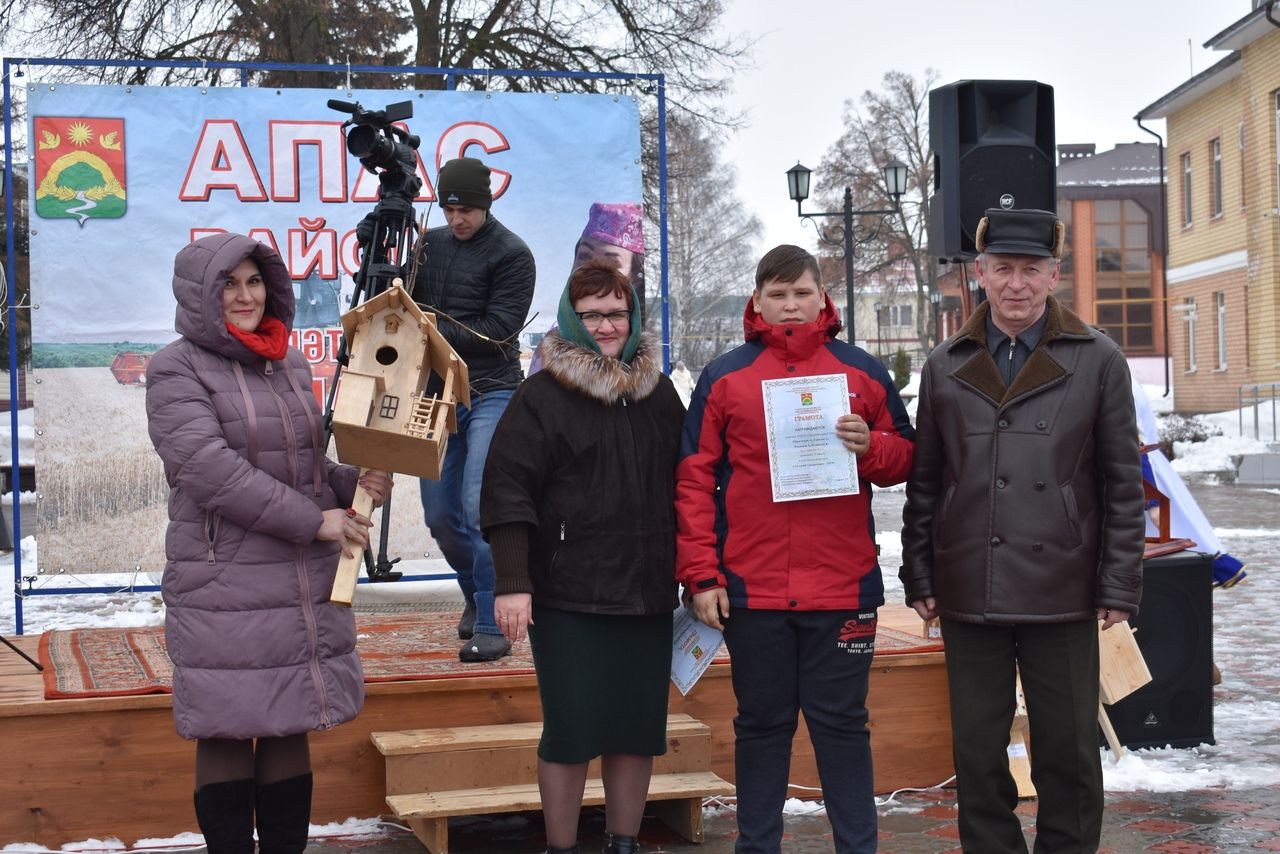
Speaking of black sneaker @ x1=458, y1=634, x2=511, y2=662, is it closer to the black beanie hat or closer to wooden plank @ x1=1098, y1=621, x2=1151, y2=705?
the black beanie hat

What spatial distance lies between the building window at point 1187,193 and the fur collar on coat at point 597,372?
112ft

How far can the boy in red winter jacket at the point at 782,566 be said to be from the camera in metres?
3.77

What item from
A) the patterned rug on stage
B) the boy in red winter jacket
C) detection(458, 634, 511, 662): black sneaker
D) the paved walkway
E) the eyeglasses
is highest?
the eyeglasses

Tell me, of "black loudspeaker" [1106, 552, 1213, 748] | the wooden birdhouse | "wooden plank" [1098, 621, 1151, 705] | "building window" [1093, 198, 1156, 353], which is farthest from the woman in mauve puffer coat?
"building window" [1093, 198, 1156, 353]

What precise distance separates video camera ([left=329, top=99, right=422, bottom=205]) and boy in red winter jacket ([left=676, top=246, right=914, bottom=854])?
1533 mm

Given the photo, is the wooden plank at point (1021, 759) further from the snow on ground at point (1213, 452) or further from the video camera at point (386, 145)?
the snow on ground at point (1213, 452)

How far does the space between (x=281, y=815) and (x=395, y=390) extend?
1194 millimetres

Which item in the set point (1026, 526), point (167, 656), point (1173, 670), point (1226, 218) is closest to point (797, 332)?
point (1026, 526)

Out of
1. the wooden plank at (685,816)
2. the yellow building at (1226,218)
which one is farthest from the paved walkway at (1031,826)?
the yellow building at (1226,218)

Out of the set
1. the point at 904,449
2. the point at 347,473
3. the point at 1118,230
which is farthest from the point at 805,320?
the point at 1118,230

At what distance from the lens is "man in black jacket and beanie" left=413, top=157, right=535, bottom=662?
5.23m

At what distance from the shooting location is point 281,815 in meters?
3.79

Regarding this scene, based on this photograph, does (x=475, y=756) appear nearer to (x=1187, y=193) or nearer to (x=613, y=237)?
(x=613, y=237)

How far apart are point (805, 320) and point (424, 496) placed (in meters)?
2.21
